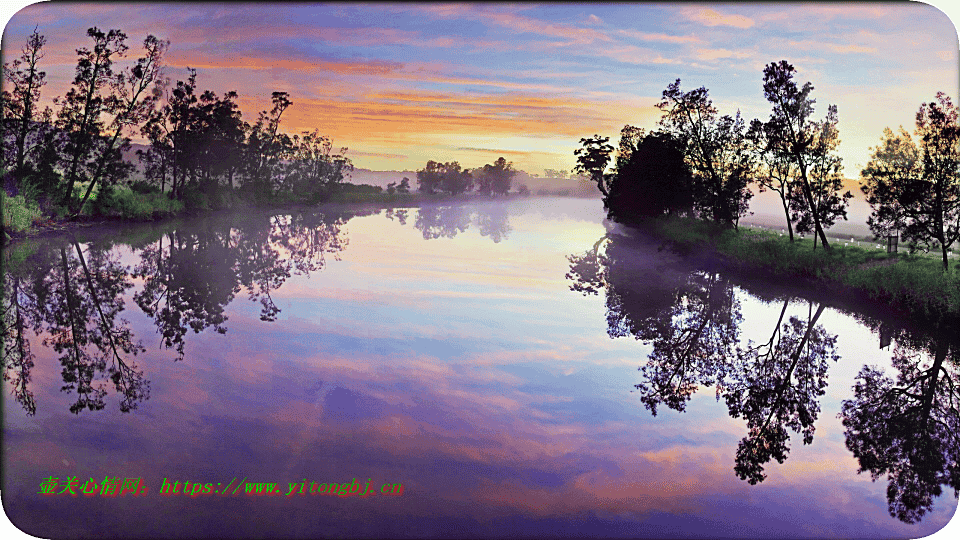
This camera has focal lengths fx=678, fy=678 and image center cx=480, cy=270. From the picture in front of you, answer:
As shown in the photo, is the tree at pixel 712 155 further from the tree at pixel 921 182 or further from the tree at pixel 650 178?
the tree at pixel 921 182

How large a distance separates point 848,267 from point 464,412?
21472mm

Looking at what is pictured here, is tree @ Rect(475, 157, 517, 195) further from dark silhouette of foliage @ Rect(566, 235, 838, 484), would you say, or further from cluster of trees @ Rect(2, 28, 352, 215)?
dark silhouette of foliage @ Rect(566, 235, 838, 484)

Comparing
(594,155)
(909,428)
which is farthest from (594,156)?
(909,428)

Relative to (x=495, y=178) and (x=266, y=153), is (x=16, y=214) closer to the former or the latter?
(x=266, y=153)

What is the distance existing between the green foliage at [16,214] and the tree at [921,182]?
37.0 m

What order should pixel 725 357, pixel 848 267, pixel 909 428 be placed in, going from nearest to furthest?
1. pixel 909 428
2. pixel 725 357
3. pixel 848 267

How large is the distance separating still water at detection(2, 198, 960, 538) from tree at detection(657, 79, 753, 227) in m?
19.1

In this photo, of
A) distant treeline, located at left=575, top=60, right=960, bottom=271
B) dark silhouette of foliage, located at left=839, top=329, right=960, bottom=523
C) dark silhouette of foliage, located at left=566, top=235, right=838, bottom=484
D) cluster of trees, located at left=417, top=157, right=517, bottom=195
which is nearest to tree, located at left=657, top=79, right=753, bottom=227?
distant treeline, located at left=575, top=60, right=960, bottom=271

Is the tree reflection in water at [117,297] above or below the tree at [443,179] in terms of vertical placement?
below

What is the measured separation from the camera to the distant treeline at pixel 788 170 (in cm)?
2200

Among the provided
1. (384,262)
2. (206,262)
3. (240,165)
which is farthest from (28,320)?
(240,165)

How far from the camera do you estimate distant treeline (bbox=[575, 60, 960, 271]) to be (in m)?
22.0

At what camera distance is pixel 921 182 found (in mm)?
22156

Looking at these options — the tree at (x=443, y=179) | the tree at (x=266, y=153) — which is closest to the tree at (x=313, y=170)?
the tree at (x=266, y=153)
